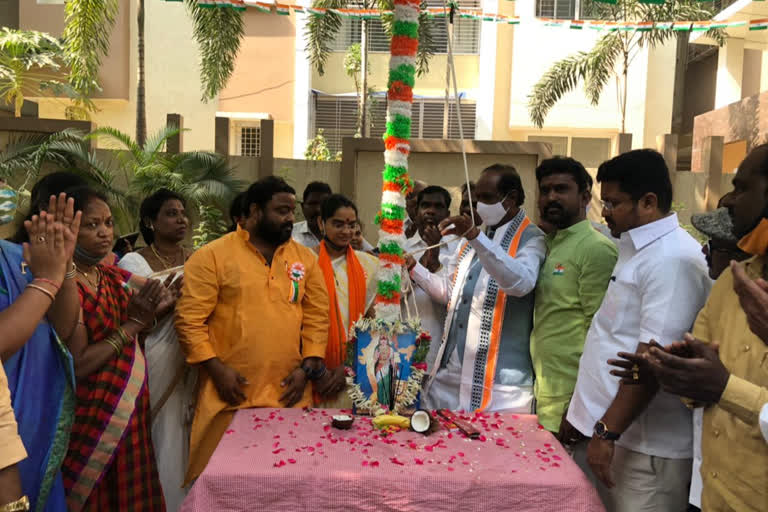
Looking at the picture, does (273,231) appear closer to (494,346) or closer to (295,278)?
(295,278)

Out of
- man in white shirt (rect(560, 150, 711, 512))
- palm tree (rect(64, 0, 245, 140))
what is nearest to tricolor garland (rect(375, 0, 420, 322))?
man in white shirt (rect(560, 150, 711, 512))

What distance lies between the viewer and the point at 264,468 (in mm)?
2539

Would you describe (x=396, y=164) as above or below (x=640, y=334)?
above

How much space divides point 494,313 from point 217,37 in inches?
411

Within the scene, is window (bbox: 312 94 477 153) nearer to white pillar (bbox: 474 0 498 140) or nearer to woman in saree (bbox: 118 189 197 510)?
white pillar (bbox: 474 0 498 140)

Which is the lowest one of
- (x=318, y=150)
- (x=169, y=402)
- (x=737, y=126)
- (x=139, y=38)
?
(x=169, y=402)

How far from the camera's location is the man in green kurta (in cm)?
319

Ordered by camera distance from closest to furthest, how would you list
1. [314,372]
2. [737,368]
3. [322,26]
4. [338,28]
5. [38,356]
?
[737,368] → [38,356] → [314,372] → [322,26] → [338,28]

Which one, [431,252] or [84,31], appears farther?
[84,31]

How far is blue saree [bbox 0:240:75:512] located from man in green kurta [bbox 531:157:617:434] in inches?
83.4

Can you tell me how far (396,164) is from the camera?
3363mm

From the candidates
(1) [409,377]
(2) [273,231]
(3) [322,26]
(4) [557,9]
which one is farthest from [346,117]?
(1) [409,377]

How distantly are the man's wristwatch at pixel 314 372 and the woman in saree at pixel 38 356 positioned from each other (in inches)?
50.3

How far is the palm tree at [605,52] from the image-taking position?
13828 mm
